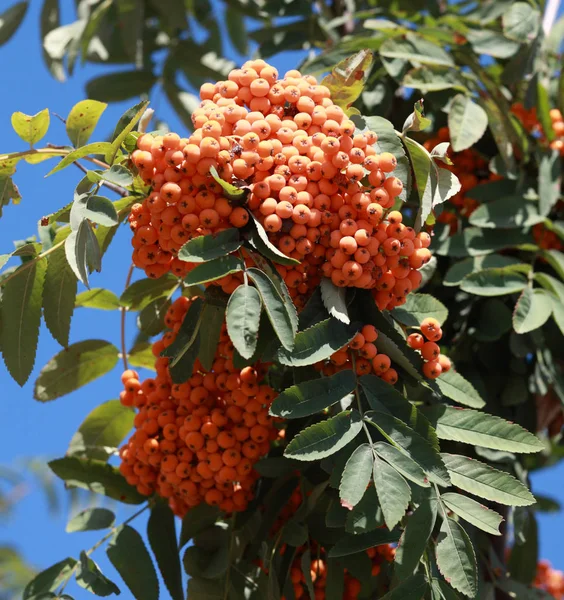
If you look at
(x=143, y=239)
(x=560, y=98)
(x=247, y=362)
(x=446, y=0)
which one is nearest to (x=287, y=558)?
(x=247, y=362)

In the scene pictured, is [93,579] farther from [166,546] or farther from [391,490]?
[391,490]

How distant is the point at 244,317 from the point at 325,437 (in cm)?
34

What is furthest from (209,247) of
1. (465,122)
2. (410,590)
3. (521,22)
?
Answer: (521,22)

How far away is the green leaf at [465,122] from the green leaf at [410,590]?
1.50 metres

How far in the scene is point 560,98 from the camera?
3.52m

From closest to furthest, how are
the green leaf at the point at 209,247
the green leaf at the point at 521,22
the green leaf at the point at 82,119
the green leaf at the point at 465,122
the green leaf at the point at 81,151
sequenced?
the green leaf at the point at 209,247
the green leaf at the point at 81,151
the green leaf at the point at 82,119
the green leaf at the point at 465,122
the green leaf at the point at 521,22

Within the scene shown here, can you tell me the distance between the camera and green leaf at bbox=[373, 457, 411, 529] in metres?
1.98

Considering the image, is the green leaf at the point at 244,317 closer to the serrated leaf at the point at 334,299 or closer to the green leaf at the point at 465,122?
the serrated leaf at the point at 334,299

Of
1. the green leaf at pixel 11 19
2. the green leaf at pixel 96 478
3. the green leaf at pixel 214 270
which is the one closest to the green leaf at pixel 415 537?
the green leaf at pixel 214 270

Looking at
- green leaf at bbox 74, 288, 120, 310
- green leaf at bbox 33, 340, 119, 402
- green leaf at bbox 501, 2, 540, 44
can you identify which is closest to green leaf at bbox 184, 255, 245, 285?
green leaf at bbox 74, 288, 120, 310

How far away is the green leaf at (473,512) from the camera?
7.11 feet

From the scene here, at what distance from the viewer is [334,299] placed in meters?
2.22

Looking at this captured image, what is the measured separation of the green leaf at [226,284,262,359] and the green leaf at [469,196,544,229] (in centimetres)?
124

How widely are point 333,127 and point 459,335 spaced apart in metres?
1.19
